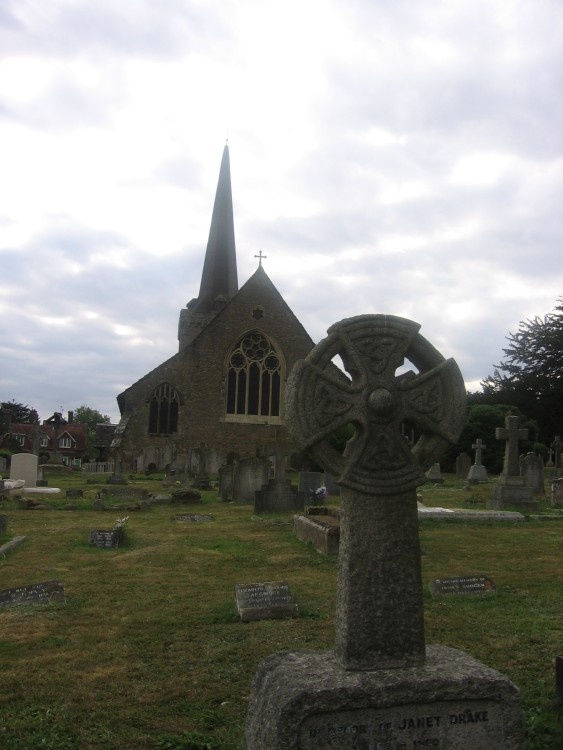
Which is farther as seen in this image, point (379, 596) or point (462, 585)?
point (462, 585)

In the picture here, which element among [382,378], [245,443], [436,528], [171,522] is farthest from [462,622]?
[245,443]

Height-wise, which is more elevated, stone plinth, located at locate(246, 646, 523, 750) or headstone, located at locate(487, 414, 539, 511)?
headstone, located at locate(487, 414, 539, 511)

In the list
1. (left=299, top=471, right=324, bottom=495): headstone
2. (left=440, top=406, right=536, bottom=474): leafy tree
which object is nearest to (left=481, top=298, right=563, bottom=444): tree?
(left=440, top=406, right=536, bottom=474): leafy tree

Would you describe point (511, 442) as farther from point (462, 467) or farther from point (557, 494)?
point (462, 467)

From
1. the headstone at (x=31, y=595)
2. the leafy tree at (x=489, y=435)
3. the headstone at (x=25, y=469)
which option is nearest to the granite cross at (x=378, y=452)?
the headstone at (x=31, y=595)

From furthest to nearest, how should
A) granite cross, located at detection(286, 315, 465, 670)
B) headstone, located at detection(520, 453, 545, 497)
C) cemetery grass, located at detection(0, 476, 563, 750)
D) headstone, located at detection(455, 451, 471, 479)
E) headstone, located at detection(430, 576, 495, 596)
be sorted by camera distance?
headstone, located at detection(455, 451, 471, 479) → headstone, located at detection(520, 453, 545, 497) → headstone, located at detection(430, 576, 495, 596) → cemetery grass, located at detection(0, 476, 563, 750) → granite cross, located at detection(286, 315, 465, 670)

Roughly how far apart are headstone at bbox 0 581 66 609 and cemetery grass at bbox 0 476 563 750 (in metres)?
0.08

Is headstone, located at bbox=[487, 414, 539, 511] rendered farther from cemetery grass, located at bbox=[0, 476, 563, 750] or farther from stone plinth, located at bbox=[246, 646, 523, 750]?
stone plinth, located at bbox=[246, 646, 523, 750]

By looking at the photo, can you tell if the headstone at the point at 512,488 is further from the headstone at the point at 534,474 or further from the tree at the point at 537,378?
the tree at the point at 537,378

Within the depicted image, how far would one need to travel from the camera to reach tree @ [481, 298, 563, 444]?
41.8 metres

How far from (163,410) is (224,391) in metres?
3.23

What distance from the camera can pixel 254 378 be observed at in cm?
3488

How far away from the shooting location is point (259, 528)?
12492 millimetres

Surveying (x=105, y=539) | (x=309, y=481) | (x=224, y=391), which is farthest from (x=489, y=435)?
(x=105, y=539)
